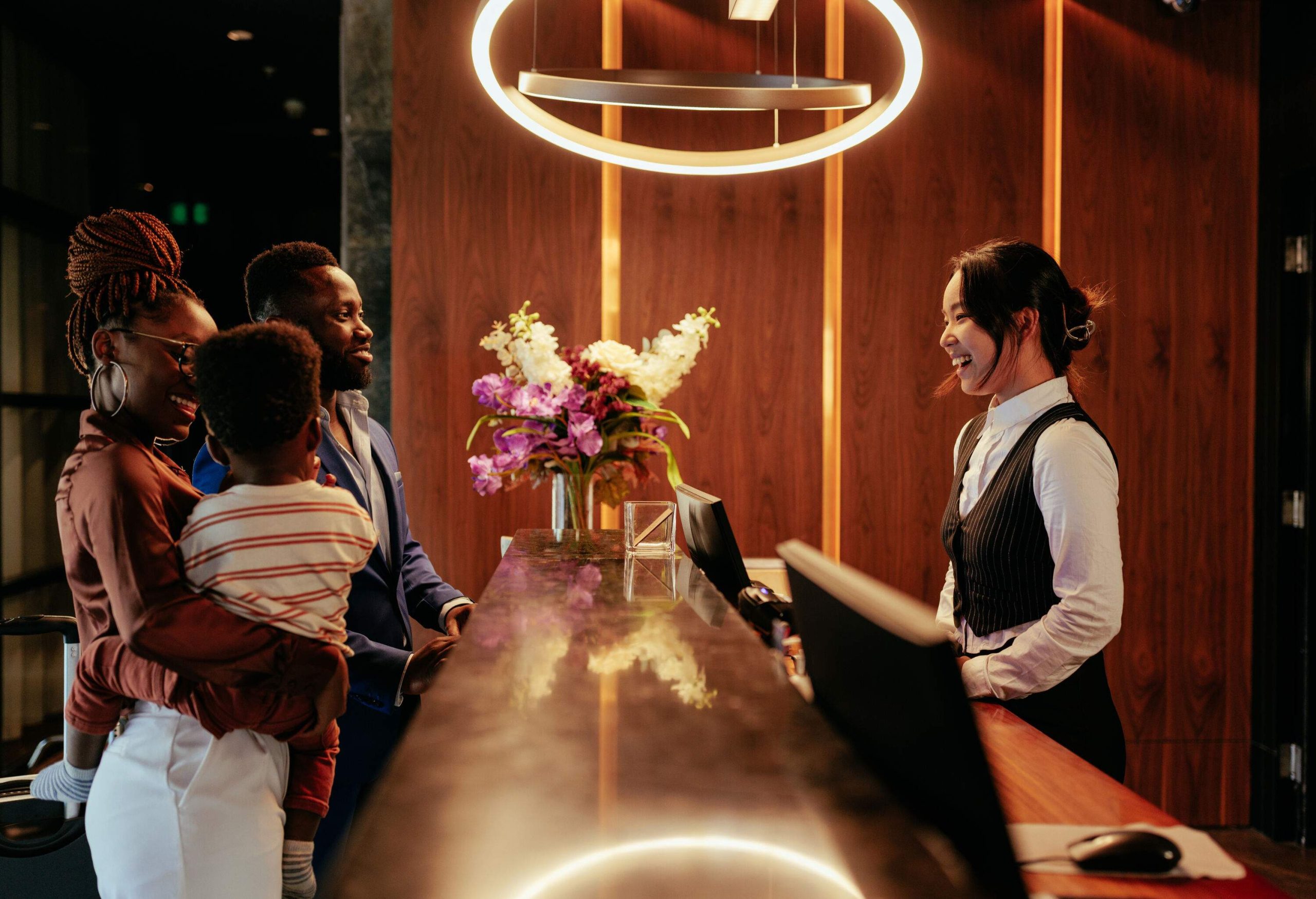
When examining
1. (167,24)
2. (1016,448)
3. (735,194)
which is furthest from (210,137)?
(1016,448)

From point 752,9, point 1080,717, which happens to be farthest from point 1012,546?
point 752,9

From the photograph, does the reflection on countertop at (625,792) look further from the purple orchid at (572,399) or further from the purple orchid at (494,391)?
the purple orchid at (494,391)

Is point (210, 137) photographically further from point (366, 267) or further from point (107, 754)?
point (107, 754)

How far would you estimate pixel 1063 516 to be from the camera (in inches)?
57.9

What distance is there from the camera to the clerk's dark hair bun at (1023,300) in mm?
1656

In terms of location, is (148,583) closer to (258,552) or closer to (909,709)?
(258,552)

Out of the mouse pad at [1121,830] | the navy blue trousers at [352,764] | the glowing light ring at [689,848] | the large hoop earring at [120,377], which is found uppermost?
the large hoop earring at [120,377]

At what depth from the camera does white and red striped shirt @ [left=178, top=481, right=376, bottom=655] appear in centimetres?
103

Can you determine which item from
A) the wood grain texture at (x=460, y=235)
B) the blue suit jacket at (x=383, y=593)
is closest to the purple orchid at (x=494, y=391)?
the blue suit jacket at (x=383, y=593)

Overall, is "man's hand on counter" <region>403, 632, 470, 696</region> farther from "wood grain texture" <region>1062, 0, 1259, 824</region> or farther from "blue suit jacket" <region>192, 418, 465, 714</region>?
"wood grain texture" <region>1062, 0, 1259, 824</region>

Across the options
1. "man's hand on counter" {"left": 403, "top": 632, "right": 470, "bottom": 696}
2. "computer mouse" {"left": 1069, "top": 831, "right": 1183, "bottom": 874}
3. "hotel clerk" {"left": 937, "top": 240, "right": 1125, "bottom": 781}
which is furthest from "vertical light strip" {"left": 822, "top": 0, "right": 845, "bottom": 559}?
"computer mouse" {"left": 1069, "top": 831, "right": 1183, "bottom": 874}

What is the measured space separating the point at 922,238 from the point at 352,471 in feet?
8.31

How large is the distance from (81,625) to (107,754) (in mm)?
177

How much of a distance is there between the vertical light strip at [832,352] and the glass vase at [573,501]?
1312mm
